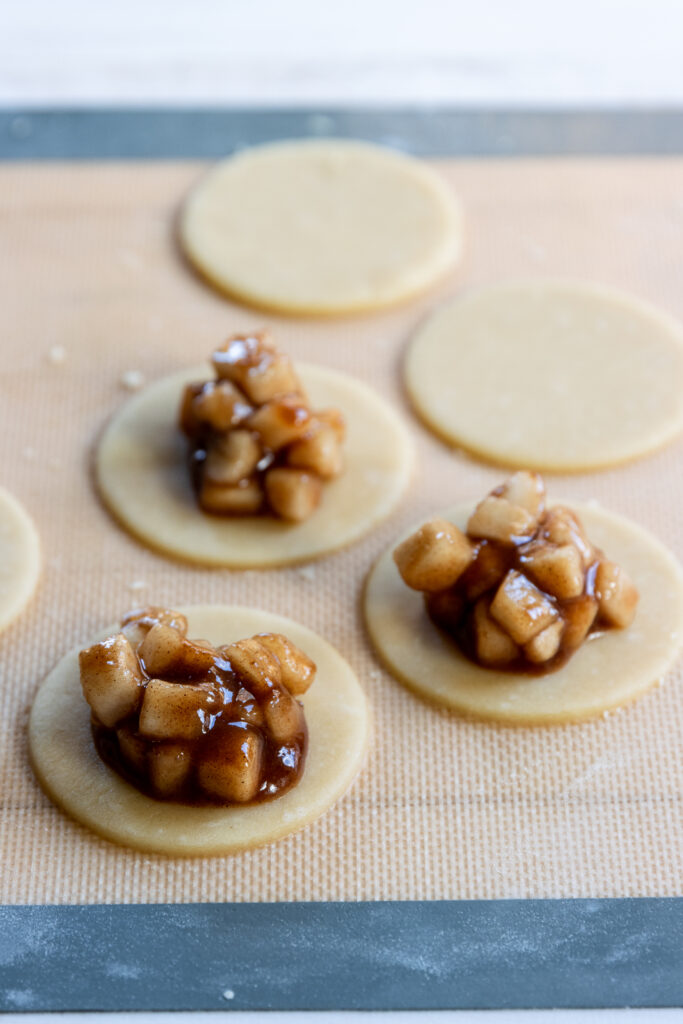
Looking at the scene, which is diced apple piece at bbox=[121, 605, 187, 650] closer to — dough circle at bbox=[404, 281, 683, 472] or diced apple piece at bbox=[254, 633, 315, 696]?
diced apple piece at bbox=[254, 633, 315, 696]

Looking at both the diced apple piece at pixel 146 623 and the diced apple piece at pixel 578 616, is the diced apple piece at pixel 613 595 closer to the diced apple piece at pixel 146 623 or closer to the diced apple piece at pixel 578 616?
the diced apple piece at pixel 578 616

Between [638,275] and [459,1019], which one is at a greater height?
[638,275]

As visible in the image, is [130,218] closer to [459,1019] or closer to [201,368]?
[201,368]

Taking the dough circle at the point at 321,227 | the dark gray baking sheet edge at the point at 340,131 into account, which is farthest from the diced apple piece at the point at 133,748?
the dark gray baking sheet edge at the point at 340,131

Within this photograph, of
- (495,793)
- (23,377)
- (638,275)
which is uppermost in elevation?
(638,275)

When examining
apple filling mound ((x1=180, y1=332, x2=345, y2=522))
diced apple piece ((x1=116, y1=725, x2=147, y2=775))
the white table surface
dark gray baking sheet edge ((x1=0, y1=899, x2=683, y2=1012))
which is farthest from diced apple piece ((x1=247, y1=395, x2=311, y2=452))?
the white table surface

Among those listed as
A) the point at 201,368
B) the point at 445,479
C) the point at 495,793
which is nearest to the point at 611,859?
the point at 495,793

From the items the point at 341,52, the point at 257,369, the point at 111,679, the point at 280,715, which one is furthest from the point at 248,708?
the point at 341,52
